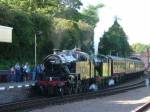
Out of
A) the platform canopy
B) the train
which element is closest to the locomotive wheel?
the train

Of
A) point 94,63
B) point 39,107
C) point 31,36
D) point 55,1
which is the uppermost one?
point 55,1

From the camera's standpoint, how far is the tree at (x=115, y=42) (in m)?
88.7

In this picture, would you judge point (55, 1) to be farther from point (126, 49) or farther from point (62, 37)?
point (126, 49)

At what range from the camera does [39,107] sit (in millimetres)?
20859

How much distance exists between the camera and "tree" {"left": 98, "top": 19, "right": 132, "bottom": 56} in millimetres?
88662

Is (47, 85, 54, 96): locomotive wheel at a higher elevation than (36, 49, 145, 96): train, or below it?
below

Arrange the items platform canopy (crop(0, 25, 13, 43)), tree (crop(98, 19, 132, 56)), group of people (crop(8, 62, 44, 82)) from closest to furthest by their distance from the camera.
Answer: platform canopy (crop(0, 25, 13, 43)) → group of people (crop(8, 62, 44, 82)) → tree (crop(98, 19, 132, 56))

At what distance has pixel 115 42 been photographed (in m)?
93.6

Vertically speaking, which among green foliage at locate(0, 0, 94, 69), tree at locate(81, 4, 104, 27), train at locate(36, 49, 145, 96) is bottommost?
train at locate(36, 49, 145, 96)

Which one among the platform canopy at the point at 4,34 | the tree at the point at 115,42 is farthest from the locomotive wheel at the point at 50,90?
the tree at the point at 115,42

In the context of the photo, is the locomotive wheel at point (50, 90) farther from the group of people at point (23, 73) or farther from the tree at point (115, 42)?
the tree at point (115, 42)

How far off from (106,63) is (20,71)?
9792mm

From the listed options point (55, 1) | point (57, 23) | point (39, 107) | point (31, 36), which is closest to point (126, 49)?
point (55, 1)

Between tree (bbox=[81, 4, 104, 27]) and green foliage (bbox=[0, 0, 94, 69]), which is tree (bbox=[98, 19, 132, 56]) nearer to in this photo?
tree (bbox=[81, 4, 104, 27])
